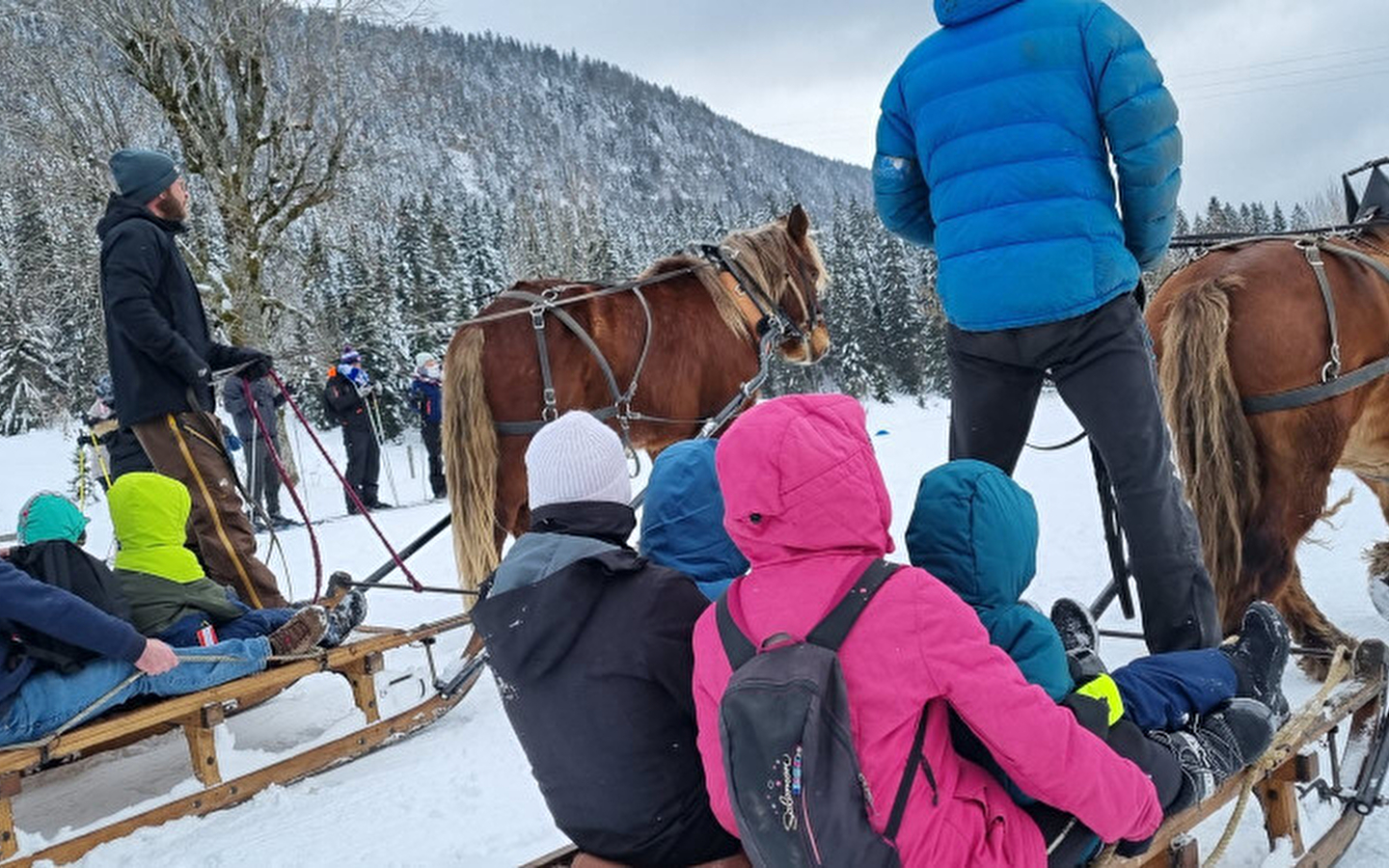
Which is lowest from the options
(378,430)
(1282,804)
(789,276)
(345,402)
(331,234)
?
(1282,804)

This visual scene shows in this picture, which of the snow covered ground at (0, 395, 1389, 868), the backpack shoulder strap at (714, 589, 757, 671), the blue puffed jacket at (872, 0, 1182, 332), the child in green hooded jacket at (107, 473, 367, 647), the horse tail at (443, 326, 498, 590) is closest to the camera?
the backpack shoulder strap at (714, 589, 757, 671)

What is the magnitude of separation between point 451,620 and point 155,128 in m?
14.6

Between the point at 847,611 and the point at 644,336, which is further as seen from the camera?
the point at 644,336

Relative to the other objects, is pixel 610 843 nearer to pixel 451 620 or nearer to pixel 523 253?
pixel 451 620

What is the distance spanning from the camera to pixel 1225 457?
11.0 ft

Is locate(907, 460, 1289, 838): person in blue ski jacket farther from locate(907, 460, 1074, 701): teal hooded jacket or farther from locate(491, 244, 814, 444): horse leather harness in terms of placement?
locate(491, 244, 814, 444): horse leather harness

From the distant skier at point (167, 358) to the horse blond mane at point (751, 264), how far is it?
2355 mm

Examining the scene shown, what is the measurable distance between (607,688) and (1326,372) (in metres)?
3.02

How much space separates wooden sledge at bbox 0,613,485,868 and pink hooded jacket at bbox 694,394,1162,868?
2478 millimetres

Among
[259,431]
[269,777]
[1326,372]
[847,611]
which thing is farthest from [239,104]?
[847,611]

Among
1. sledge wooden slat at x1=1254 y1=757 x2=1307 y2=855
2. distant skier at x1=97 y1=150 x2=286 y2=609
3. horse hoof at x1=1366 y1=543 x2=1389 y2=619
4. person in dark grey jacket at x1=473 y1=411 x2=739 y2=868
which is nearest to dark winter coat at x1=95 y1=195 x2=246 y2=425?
distant skier at x1=97 y1=150 x2=286 y2=609

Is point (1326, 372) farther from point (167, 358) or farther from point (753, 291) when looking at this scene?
point (167, 358)

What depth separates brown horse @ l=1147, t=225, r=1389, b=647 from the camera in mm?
3355

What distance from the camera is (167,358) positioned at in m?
4.22
